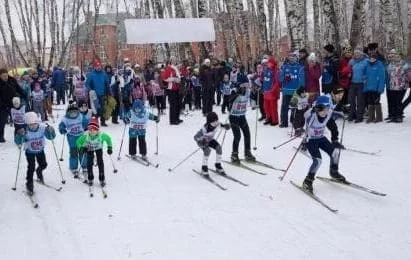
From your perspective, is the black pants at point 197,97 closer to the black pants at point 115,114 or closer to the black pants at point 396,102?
the black pants at point 115,114

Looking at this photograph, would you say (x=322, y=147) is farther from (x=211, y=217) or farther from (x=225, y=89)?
(x=225, y=89)

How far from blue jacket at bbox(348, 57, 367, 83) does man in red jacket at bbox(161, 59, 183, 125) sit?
5123 mm

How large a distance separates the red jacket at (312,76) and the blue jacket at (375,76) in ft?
3.89

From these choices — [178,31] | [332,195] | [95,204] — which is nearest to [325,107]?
[332,195]

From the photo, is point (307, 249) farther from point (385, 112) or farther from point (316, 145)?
point (385, 112)

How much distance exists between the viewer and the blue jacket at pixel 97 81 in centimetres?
1436

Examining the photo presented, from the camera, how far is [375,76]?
11930mm

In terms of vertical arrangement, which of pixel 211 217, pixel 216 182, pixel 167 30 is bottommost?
pixel 211 217

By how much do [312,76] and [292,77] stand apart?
1.73 feet

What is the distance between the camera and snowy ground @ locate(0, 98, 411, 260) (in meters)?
5.77

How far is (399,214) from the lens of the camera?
666 cm

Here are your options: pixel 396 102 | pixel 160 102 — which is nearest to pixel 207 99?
pixel 160 102

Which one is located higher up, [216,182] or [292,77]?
[292,77]

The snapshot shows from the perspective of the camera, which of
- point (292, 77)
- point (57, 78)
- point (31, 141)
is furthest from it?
point (57, 78)
